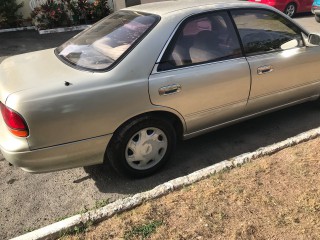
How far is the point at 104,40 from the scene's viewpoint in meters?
3.55

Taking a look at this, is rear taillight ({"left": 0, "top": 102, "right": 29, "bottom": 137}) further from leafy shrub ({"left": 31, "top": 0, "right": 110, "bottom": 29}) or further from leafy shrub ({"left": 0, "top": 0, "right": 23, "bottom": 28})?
leafy shrub ({"left": 0, "top": 0, "right": 23, "bottom": 28})

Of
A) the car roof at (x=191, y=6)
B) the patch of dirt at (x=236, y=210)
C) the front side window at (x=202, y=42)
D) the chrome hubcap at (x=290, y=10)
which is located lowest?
the chrome hubcap at (x=290, y=10)

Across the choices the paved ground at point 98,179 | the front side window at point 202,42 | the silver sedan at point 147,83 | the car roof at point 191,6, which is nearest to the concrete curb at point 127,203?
the paved ground at point 98,179

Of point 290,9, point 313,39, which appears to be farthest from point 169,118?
point 290,9

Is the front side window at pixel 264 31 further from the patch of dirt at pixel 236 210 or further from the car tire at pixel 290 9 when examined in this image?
the car tire at pixel 290 9

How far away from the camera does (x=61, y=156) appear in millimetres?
2982

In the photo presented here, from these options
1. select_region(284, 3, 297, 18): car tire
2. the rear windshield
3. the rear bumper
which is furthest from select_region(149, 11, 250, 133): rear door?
select_region(284, 3, 297, 18): car tire

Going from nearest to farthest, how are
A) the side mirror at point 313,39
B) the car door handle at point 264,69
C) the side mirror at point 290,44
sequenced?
the car door handle at point 264,69 → the side mirror at point 290,44 → the side mirror at point 313,39

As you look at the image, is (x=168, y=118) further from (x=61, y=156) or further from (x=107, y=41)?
(x=61, y=156)

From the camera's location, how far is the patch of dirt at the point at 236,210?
8.57 ft

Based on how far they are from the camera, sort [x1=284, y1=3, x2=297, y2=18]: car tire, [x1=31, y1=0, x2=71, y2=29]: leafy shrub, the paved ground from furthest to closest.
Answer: [x1=284, y1=3, x2=297, y2=18]: car tire < [x1=31, y1=0, x2=71, y2=29]: leafy shrub < the paved ground

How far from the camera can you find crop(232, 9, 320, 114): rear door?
3.86 metres

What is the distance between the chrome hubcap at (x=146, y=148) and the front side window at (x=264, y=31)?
1348mm


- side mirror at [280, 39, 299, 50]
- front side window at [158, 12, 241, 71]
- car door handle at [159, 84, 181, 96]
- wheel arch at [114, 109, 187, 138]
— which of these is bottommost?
wheel arch at [114, 109, 187, 138]
